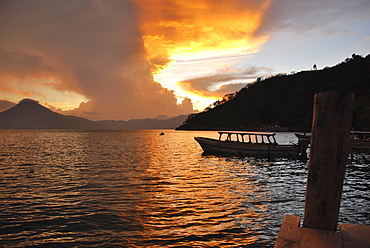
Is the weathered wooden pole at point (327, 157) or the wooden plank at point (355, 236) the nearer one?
the wooden plank at point (355, 236)

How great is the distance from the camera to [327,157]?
3594mm

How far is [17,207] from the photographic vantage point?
1146 centimetres

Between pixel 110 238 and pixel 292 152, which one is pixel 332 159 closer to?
pixel 110 238

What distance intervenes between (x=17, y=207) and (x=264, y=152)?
28973 millimetres

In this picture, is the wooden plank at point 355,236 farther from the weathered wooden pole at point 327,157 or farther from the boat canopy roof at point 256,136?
the boat canopy roof at point 256,136

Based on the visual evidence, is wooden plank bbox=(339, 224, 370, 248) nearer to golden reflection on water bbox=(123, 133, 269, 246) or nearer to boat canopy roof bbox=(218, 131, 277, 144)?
golden reflection on water bbox=(123, 133, 269, 246)

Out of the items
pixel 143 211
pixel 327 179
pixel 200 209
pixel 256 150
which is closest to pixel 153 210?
pixel 143 211

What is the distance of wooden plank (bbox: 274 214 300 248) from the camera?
3304 mm

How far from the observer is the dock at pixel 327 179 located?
3434 mm

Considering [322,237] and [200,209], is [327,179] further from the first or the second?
[200,209]

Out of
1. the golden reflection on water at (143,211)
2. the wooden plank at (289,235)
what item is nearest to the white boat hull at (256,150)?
the golden reflection on water at (143,211)

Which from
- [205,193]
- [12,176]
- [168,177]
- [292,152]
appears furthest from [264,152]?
[12,176]

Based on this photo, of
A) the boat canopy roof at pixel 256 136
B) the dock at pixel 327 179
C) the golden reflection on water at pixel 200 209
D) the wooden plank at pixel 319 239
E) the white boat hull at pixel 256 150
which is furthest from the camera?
the white boat hull at pixel 256 150

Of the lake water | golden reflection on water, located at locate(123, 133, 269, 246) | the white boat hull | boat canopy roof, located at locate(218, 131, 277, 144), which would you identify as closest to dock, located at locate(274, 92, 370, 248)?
the lake water
